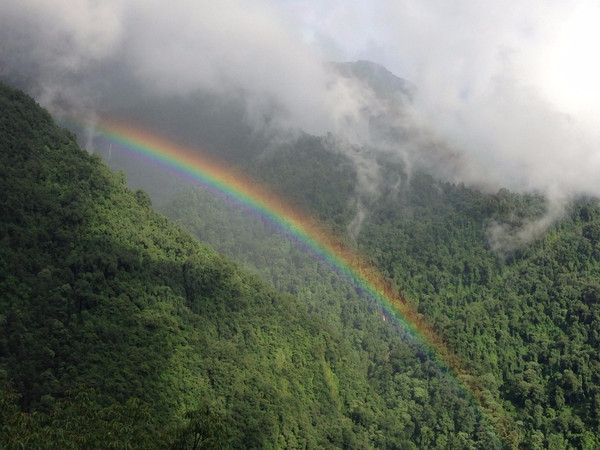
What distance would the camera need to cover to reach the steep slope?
4562 centimetres

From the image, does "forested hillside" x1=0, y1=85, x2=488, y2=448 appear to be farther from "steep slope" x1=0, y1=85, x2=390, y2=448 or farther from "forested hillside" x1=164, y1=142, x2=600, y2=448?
"forested hillside" x1=164, y1=142, x2=600, y2=448

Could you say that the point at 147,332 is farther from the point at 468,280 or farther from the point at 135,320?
the point at 468,280

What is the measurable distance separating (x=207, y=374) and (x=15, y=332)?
18404mm

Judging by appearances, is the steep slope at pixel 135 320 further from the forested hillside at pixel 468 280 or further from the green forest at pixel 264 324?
the forested hillside at pixel 468 280

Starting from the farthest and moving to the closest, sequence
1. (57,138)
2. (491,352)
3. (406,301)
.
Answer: (406,301) < (491,352) < (57,138)

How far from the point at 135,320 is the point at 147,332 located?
1.59 metres

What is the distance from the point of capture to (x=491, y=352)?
8838 cm

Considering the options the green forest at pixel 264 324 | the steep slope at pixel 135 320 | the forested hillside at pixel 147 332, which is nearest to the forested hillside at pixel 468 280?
the green forest at pixel 264 324

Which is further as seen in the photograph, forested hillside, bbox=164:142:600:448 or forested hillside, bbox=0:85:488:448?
forested hillside, bbox=164:142:600:448

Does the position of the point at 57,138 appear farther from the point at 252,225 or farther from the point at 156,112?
the point at 156,112

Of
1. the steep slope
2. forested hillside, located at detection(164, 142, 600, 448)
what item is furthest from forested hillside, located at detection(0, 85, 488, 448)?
forested hillside, located at detection(164, 142, 600, 448)

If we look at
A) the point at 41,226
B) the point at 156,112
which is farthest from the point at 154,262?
the point at 156,112

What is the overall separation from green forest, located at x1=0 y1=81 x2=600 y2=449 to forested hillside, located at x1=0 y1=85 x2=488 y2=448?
0.20 metres

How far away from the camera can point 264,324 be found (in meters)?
68.8
